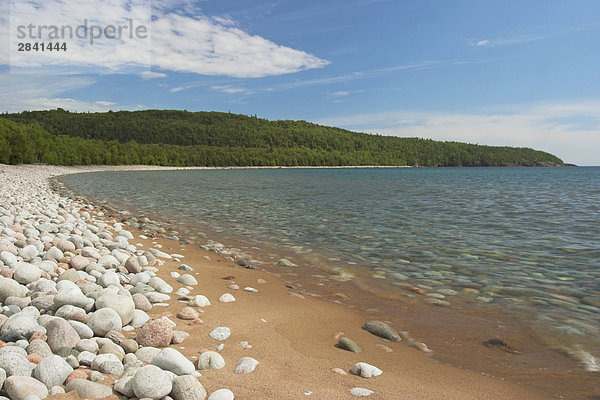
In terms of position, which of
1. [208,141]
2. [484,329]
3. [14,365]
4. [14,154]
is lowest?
[484,329]

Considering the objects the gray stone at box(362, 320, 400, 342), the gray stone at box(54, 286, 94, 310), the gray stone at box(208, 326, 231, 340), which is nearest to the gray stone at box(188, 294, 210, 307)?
the gray stone at box(208, 326, 231, 340)

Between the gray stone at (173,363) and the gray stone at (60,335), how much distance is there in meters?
0.88

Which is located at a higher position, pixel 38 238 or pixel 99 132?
pixel 99 132

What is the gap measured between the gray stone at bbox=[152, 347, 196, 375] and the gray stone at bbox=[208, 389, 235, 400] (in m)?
0.40

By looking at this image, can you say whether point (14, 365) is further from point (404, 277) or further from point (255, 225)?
point (255, 225)

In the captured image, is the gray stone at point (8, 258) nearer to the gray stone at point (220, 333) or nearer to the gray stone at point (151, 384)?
the gray stone at point (220, 333)

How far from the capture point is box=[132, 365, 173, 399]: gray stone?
2.87m

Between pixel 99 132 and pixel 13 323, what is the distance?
209577mm

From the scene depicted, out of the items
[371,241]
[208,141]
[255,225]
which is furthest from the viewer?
[208,141]

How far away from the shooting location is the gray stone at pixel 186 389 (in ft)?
9.55

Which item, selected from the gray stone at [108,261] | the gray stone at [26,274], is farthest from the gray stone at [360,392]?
the gray stone at [108,261]

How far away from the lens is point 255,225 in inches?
535

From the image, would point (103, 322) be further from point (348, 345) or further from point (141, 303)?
point (348, 345)

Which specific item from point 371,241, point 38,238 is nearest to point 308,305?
point 371,241
